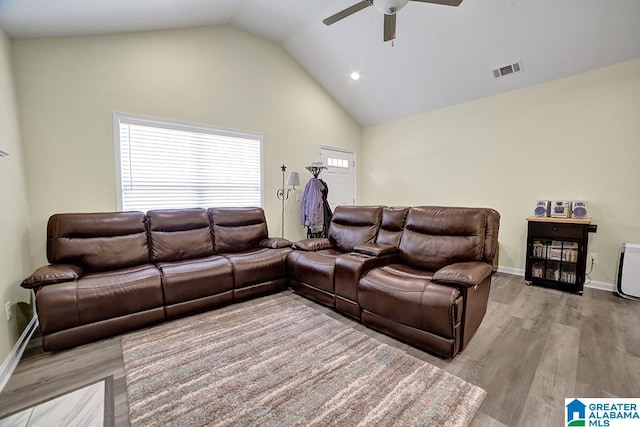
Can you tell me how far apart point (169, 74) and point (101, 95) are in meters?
0.82

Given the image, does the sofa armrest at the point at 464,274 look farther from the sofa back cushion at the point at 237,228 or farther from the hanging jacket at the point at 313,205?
the hanging jacket at the point at 313,205

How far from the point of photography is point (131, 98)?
321 centimetres

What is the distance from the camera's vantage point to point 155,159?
3.46m

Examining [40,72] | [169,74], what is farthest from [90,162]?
[169,74]

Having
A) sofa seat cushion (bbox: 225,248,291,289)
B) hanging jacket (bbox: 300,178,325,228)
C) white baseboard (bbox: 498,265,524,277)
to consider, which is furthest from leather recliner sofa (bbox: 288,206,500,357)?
white baseboard (bbox: 498,265,524,277)

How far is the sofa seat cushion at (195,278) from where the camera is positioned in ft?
8.30

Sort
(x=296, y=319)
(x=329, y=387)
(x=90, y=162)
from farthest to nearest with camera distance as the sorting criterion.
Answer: (x=90, y=162) < (x=296, y=319) < (x=329, y=387)

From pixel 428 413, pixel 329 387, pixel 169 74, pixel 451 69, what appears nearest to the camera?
pixel 428 413

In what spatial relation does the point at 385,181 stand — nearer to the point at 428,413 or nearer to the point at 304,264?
the point at 304,264

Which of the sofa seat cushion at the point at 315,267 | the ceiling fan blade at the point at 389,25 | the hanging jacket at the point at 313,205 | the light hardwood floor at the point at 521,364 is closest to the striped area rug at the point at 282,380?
the light hardwood floor at the point at 521,364

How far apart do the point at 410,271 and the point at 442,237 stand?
1.55 ft

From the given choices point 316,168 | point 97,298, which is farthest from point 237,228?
point 316,168

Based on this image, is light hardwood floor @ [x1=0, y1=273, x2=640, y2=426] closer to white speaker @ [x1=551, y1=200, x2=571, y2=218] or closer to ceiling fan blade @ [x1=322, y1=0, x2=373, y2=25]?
white speaker @ [x1=551, y1=200, x2=571, y2=218]

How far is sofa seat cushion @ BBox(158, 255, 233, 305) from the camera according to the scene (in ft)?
8.30
